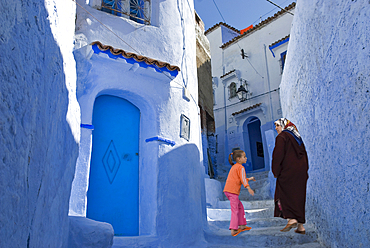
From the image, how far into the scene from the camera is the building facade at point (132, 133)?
4645 mm

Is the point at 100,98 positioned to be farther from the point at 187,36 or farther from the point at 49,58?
the point at 49,58

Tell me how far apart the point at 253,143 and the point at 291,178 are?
1296 cm

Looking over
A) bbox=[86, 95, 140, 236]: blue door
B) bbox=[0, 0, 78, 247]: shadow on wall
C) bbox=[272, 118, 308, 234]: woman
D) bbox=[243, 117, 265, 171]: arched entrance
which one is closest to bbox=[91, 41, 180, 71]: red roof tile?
bbox=[86, 95, 140, 236]: blue door

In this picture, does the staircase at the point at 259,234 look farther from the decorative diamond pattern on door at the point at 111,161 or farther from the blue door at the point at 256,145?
the blue door at the point at 256,145

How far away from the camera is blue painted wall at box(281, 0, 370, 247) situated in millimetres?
2305

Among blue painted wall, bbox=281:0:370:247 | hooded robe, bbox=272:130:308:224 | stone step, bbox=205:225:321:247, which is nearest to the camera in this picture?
blue painted wall, bbox=281:0:370:247

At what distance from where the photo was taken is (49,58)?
1.83 m

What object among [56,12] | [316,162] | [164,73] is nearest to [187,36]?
[164,73]

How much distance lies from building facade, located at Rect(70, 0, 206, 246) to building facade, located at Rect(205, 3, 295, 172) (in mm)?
9399

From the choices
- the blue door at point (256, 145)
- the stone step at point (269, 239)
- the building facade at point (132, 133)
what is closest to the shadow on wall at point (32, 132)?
the building facade at point (132, 133)

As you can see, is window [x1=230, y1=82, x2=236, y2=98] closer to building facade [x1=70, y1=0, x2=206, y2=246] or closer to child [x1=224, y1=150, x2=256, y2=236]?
building facade [x1=70, y1=0, x2=206, y2=246]

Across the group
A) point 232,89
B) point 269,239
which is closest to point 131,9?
point 269,239

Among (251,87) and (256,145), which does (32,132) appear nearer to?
(251,87)

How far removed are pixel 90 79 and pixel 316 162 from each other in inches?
137
